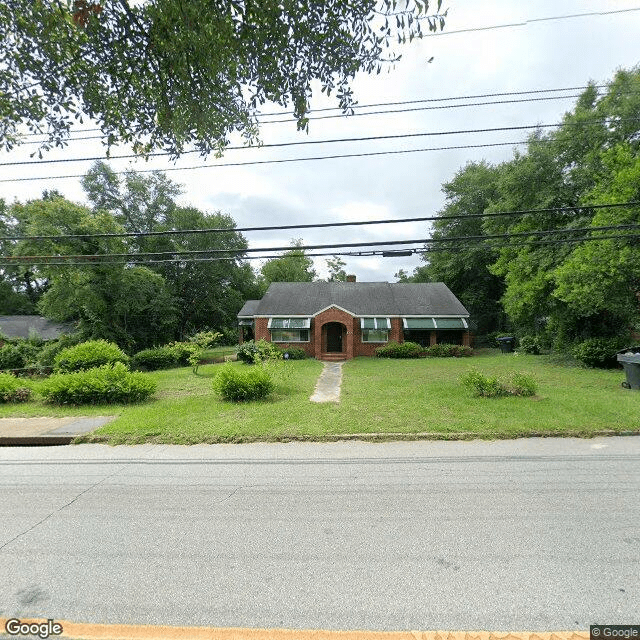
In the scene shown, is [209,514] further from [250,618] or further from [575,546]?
[575,546]

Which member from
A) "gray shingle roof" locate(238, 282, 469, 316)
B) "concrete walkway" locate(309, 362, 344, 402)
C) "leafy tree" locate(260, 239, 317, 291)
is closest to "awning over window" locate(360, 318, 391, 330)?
"gray shingle roof" locate(238, 282, 469, 316)

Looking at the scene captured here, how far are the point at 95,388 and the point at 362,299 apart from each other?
19039 mm

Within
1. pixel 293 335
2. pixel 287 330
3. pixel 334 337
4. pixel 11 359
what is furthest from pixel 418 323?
pixel 11 359

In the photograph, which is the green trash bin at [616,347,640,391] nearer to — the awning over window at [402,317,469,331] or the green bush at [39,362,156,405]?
the awning over window at [402,317,469,331]

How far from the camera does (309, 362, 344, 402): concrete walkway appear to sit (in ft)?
32.0

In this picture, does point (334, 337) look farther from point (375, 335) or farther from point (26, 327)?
point (26, 327)

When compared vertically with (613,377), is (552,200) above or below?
above

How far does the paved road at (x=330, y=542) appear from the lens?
2.42 metres

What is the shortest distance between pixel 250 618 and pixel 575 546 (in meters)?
2.91

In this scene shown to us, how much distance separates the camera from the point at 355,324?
2288cm

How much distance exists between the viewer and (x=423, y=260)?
39.3 meters

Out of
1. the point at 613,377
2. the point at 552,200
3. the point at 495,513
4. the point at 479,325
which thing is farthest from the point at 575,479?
the point at 479,325

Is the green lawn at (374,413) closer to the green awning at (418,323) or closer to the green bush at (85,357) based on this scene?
the green bush at (85,357)

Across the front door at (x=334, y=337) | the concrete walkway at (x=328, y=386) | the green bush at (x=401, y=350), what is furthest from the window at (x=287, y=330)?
the concrete walkway at (x=328, y=386)
